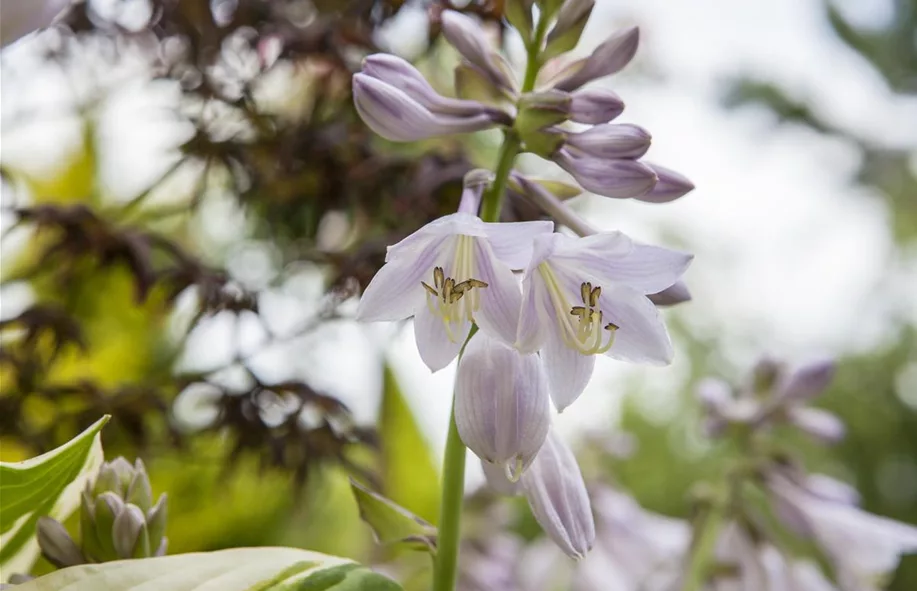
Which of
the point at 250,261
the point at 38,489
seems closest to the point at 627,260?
the point at 38,489

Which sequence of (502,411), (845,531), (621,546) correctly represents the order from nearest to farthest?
1. (502,411)
2. (845,531)
3. (621,546)

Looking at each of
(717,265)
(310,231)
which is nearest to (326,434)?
(310,231)

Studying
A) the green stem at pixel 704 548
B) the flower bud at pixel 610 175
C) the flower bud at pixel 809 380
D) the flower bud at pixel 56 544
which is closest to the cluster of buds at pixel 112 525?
the flower bud at pixel 56 544

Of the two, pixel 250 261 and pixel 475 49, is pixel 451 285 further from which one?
pixel 250 261

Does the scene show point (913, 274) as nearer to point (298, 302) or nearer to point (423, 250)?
point (298, 302)

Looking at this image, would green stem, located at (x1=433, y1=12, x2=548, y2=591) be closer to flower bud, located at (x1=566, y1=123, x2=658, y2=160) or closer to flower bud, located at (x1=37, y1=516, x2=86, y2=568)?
flower bud, located at (x1=566, y1=123, x2=658, y2=160)

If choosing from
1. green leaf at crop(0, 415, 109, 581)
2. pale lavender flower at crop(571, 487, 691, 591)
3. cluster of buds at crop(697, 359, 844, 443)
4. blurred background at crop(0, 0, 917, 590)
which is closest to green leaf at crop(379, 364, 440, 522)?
blurred background at crop(0, 0, 917, 590)

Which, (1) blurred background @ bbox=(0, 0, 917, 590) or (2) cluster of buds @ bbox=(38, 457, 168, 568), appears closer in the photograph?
(2) cluster of buds @ bbox=(38, 457, 168, 568)
